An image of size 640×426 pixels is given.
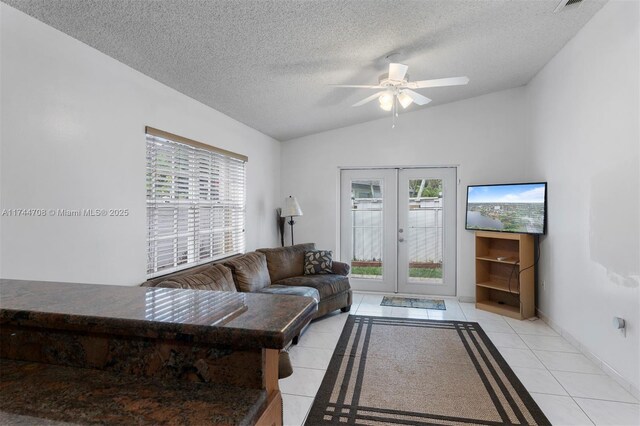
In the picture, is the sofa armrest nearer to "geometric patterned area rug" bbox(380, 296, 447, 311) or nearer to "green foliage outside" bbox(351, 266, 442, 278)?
"geometric patterned area rug" bbox(380, 296, 447, 311)

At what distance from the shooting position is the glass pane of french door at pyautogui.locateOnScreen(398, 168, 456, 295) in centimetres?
509

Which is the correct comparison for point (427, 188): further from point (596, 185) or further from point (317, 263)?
point (596, 185)

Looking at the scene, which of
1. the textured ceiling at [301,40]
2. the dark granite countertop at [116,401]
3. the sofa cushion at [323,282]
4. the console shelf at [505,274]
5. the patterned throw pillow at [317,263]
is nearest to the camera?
the dark granite countertop at [116,401]

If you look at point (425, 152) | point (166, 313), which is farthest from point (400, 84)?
point (166, 313)

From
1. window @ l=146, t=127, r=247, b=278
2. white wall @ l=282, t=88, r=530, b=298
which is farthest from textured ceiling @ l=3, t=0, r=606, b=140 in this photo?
white wall @ l=282, t=88, r=530, b=298

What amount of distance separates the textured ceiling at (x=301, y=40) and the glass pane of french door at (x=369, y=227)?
1.64m

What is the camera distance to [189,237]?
11.1 feet

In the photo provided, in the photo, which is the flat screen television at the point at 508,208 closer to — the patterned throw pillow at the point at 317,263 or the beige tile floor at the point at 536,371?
the beige tile floor at the point at 536,371

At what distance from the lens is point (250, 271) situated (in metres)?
3.60

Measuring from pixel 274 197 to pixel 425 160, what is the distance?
7.67 feet

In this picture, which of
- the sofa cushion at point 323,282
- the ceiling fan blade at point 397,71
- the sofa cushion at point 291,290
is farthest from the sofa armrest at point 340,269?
the ceiling fan blade at point 397,71

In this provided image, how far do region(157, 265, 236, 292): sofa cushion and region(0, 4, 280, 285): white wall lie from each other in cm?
32

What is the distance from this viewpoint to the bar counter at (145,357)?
74 cm

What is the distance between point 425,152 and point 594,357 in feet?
10.1
